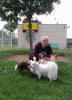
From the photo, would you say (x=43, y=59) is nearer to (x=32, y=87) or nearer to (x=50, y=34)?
(x=32, y=87)

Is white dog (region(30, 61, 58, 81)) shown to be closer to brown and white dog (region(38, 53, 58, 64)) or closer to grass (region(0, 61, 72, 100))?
grass (region(0, 61, 72, 100))

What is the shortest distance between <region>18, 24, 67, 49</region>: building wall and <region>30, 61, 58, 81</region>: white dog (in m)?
22.5

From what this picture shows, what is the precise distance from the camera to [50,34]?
32.8m

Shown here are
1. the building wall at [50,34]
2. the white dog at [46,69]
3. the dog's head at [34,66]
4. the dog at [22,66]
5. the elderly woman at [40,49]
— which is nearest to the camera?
the white dog at [46,69]

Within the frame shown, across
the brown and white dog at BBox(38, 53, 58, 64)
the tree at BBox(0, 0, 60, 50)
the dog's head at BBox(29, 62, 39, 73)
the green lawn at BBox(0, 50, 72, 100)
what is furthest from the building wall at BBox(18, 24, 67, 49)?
the dog's head at BBox(29, 62, 39, 73)

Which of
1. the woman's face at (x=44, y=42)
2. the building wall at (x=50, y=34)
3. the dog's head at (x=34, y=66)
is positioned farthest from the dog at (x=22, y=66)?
the building wall at (x=50, y=34)

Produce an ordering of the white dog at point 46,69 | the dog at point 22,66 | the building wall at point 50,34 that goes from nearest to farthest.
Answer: the white dog at point 46,69, the dog at point 22,66, the building wall at point 50,34

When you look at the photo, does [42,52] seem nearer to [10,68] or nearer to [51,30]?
[10,68]

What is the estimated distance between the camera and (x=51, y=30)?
108 feet

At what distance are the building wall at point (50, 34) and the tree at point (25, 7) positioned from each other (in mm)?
12953

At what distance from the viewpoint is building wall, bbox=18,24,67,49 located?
31672 millimetres

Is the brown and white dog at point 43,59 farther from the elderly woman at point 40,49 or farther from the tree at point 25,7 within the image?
the tree at point 25,7

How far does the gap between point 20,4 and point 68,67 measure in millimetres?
7300

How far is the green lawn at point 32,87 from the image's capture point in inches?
292
